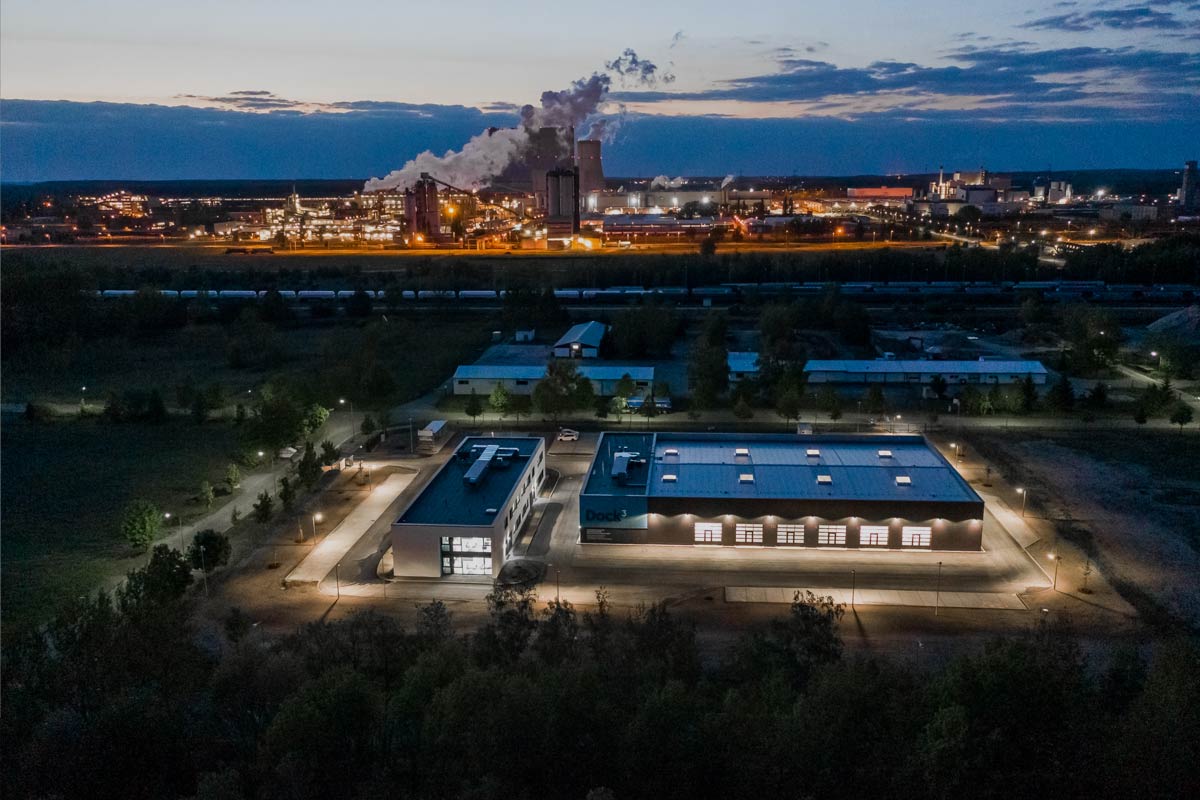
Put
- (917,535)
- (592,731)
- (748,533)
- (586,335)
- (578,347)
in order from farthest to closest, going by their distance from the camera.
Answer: (586,335)
(578,347)
(748,533)
(917,535)
(592,731)

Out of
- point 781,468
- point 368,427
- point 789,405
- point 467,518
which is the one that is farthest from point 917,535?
point 368,427

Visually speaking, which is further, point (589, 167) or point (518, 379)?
point (589, 167)

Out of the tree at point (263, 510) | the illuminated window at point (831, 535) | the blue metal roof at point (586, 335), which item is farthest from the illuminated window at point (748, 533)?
the blue metal roof at point (586, 335)

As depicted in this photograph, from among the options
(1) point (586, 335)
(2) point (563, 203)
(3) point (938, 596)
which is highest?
(2) point (563, 203)

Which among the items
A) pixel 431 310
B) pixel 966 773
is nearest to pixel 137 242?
pixel 431 310

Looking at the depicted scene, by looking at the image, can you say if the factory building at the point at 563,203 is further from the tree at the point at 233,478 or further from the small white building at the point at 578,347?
the tree at the point at 233,478

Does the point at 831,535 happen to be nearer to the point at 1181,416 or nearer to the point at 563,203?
the point at 1181,416
